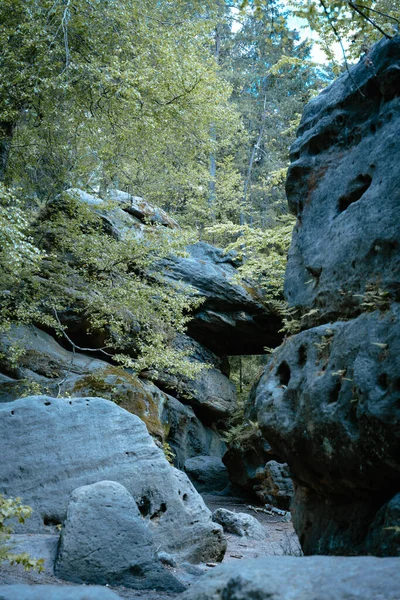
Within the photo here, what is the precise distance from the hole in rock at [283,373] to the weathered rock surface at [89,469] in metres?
2.68

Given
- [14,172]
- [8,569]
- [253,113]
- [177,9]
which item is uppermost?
[253,113]

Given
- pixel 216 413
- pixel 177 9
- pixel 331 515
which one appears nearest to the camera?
pixel 331 515

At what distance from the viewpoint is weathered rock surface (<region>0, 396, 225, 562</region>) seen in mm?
7566

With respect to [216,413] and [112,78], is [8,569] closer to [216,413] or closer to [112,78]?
[112,78]

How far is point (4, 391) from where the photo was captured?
10727 mm

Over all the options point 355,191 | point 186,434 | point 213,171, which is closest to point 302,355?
point 355,191

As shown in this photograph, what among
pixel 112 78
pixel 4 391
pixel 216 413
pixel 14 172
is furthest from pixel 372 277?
pixel 216 413

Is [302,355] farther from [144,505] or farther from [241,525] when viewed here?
[241,525]

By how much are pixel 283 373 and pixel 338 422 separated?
177 cm

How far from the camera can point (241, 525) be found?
10508 millimetres

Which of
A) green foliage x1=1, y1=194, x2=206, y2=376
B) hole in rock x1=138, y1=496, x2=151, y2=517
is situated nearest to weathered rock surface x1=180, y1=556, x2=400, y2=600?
hole in rock x1=138, y1=496, x2=151, y2=517

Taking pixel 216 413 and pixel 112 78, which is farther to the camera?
pixel 216 413

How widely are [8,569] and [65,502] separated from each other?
7.15 ft

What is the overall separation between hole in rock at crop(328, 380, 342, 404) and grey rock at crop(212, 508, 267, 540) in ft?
19.9
